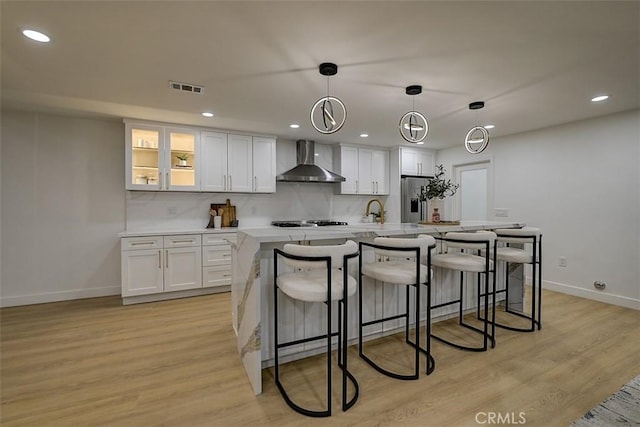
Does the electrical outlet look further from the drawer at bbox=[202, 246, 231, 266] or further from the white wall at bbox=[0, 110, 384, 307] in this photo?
the white wall at bbox=[0, 110, 384, 307]

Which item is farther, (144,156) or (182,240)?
(144,156)

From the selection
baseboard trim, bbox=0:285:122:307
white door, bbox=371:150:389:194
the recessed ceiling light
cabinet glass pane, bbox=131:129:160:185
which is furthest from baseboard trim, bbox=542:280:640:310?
baseboard trim, bbox=0:285:122:307

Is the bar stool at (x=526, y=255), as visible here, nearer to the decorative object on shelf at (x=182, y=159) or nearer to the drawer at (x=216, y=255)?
the drawer at (x=216, y=255)

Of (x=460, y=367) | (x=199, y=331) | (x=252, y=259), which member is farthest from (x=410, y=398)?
(x=199, y=331)

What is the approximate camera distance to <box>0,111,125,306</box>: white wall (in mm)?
3713

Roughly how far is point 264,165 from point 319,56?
2.69 meters

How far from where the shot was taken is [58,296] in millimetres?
3896

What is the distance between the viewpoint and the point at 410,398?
1.87 m

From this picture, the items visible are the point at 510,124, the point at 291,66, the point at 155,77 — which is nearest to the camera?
the point at 291,66

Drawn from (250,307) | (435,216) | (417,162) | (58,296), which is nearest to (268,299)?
(250,307)

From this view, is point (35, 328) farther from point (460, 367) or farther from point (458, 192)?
point (458, 192)

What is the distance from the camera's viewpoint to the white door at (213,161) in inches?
171

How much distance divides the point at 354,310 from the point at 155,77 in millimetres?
2750

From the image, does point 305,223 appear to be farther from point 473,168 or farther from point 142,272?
point 473,168
